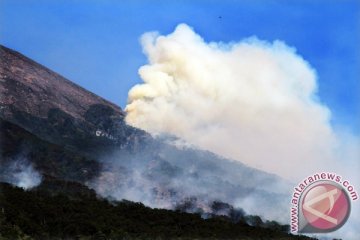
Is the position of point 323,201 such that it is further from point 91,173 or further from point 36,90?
point 36,90

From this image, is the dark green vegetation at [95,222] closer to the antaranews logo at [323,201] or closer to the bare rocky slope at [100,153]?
the antaranews logo at [323,201]

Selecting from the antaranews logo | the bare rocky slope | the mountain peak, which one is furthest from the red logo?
the mountain peak

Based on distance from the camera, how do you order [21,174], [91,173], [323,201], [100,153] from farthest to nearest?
[100,153], [91,173], [21,174], [323,201]

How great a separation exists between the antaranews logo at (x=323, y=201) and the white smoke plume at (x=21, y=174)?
2169 inches

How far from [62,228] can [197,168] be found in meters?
113

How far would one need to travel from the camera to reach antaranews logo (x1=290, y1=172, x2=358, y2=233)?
98.0 ft

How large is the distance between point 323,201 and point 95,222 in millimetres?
24320

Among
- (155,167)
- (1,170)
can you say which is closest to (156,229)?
(1,170)

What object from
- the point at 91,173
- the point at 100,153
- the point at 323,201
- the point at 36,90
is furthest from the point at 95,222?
the point at 36,90

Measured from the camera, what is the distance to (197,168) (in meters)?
156

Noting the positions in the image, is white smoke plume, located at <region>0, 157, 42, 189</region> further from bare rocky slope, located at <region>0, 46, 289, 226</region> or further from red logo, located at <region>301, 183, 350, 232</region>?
red logo, located at <region>301, 183, 350, 232</region>

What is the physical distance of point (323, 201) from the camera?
30.2m

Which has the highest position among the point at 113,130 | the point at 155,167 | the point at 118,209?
the point at 113,130

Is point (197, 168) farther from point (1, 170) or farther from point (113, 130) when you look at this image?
point (1, 170)
